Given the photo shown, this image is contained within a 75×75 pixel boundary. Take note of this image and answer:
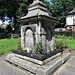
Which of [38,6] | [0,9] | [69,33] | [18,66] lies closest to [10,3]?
[0,9]

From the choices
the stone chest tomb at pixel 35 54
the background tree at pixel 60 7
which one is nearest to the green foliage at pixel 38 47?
the stone chest tomb at pixel 35 54

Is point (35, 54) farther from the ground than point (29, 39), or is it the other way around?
point (29, 39)

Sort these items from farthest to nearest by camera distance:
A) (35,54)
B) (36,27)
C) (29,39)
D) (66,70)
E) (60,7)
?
(60,7) → (29,39) → (36,27) → (35,54) → (66,70)

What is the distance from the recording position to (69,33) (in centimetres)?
1460

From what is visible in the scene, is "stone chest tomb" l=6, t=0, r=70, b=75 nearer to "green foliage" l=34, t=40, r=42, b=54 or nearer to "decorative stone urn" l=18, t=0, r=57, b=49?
"decorative stone urn" l=18, t=0, r=57, b=49

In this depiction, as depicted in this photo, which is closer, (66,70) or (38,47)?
(66,70)

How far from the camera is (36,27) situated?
3496mm

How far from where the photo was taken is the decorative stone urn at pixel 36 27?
11.1 ft

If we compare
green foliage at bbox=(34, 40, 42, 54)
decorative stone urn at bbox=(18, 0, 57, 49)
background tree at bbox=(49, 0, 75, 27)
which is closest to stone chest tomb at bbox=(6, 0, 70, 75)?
decorative stone urn at bbox=(18, 0, 57, 49)

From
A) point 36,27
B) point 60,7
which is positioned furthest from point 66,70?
Result: point 60,7

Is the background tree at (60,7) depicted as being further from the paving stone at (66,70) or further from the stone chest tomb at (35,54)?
the paving stone at (66,70)

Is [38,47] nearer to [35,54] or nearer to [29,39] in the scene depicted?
[35,54]

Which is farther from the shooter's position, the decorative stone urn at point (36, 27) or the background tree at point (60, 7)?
the background tree at point (60, 7)

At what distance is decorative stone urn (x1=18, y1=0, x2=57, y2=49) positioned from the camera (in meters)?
3.40
